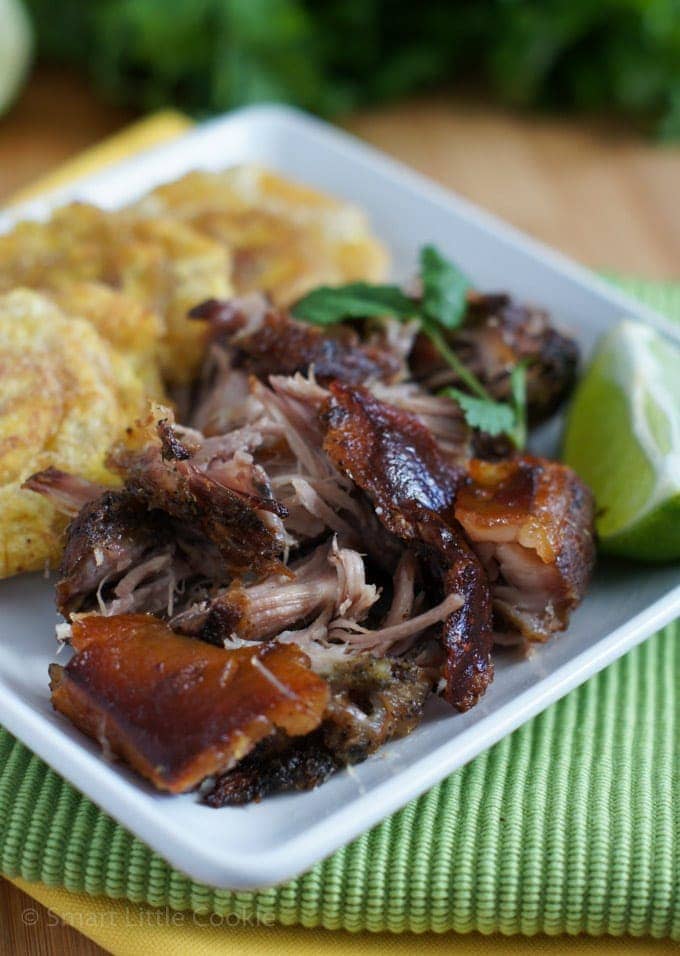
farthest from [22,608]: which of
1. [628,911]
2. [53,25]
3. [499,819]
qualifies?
[53,25]

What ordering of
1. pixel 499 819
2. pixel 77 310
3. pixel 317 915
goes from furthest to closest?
1. pixel 77 310
2. pixel 499 819
3. pixel 317 915

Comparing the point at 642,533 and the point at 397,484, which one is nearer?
the point at 397,484

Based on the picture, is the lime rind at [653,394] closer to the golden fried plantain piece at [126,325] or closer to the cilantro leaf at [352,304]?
the cilantro leaf at [352,304]

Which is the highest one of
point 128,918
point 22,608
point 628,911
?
point 22,608

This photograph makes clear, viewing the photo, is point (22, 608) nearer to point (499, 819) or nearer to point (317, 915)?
point (317, 915)

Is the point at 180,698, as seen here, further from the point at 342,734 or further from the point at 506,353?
the point at 506,353

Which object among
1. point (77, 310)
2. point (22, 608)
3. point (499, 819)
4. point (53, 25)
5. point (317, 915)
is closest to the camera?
point (317, 915)

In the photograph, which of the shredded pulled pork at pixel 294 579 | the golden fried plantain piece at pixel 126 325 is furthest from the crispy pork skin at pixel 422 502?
the golden fried plantain piece at pixel 126 325

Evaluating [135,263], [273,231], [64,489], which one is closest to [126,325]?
[135,263]

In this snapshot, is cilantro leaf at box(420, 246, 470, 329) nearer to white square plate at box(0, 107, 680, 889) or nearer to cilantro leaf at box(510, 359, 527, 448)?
cilantro leaf at box(510, 359, 527, 448)
